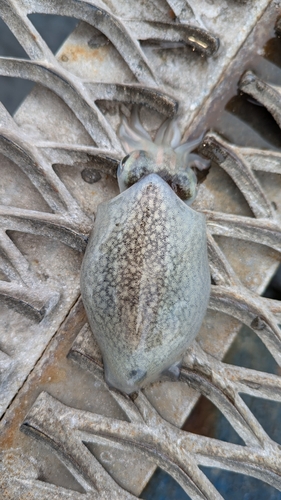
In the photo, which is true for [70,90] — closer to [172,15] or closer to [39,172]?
[39,172]

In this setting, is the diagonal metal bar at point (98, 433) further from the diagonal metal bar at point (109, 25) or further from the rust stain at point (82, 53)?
the rust stain at point (82, 53)

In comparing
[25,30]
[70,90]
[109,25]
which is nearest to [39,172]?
[70,90]

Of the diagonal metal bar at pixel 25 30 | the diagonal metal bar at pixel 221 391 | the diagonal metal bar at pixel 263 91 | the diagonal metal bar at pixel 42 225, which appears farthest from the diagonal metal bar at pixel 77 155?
the diagonal metal bar at pixel 221 391

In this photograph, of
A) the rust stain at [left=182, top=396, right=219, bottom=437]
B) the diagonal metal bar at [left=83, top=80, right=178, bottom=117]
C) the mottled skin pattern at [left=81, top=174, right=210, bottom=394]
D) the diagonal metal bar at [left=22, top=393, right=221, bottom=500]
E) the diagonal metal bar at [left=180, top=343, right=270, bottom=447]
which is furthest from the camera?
the rust stain at [left=182, top=396, right=219, bottom=437]

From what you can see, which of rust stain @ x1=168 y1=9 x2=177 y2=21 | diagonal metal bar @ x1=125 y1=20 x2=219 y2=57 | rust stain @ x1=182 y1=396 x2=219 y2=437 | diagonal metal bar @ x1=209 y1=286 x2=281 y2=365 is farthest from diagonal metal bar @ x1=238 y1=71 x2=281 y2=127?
rust stain @ x1=182 y1=396 x2=219 y2=437

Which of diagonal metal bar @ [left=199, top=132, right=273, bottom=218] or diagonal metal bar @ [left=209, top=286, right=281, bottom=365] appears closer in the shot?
diagonal metal bar @ [left=209, top=286, right=281, bottom=365]

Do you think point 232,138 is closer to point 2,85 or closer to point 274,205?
point 274,205

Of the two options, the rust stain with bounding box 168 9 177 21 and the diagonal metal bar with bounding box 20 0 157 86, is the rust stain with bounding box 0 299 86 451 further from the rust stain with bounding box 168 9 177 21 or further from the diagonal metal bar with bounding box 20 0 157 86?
the rust stain with bounding box 168 9 177 21
